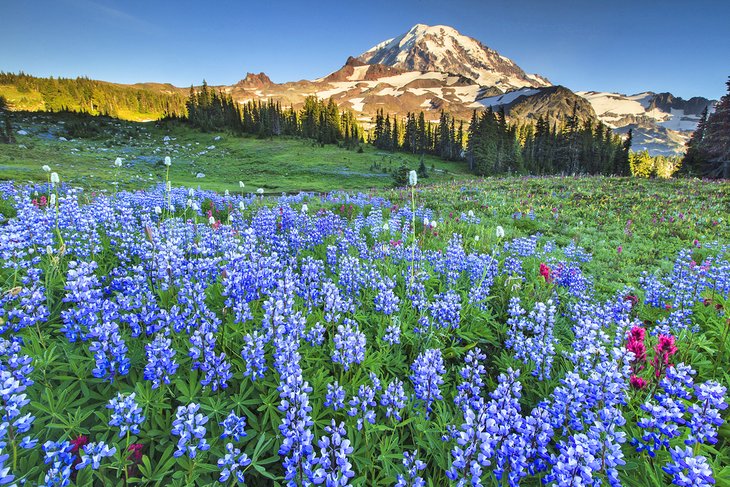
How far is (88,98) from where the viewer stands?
473 ft

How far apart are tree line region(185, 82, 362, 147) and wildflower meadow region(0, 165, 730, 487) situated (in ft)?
303

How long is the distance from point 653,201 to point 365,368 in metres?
20.9

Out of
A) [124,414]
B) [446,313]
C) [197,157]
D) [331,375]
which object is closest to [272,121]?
[197,157]

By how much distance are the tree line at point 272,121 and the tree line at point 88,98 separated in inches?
1364

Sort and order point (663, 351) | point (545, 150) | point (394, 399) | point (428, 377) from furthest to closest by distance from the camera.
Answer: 1. point (545, 150)
2. point (663, 351)
3. point (428, 377)
4. point (394, 399)

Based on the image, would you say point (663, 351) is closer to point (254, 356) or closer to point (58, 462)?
point (254, 356)

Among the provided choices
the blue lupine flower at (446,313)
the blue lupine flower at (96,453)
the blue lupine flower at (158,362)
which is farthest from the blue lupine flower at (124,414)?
the blue lupine flower at (446,313)

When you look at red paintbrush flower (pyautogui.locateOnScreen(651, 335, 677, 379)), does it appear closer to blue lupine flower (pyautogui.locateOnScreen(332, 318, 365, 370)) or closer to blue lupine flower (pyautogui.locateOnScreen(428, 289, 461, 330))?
blue lupine flower (pyautogui.locateOnScreen(428, 289, 461, 330))

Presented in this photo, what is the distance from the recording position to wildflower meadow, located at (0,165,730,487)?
2.12 metres

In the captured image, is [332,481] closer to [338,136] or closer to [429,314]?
[429,314]

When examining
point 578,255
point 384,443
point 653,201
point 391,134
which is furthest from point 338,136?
point 384,443

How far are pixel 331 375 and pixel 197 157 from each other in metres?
77.3

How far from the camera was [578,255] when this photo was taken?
9.37 meters

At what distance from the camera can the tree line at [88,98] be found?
144625 millimetres
